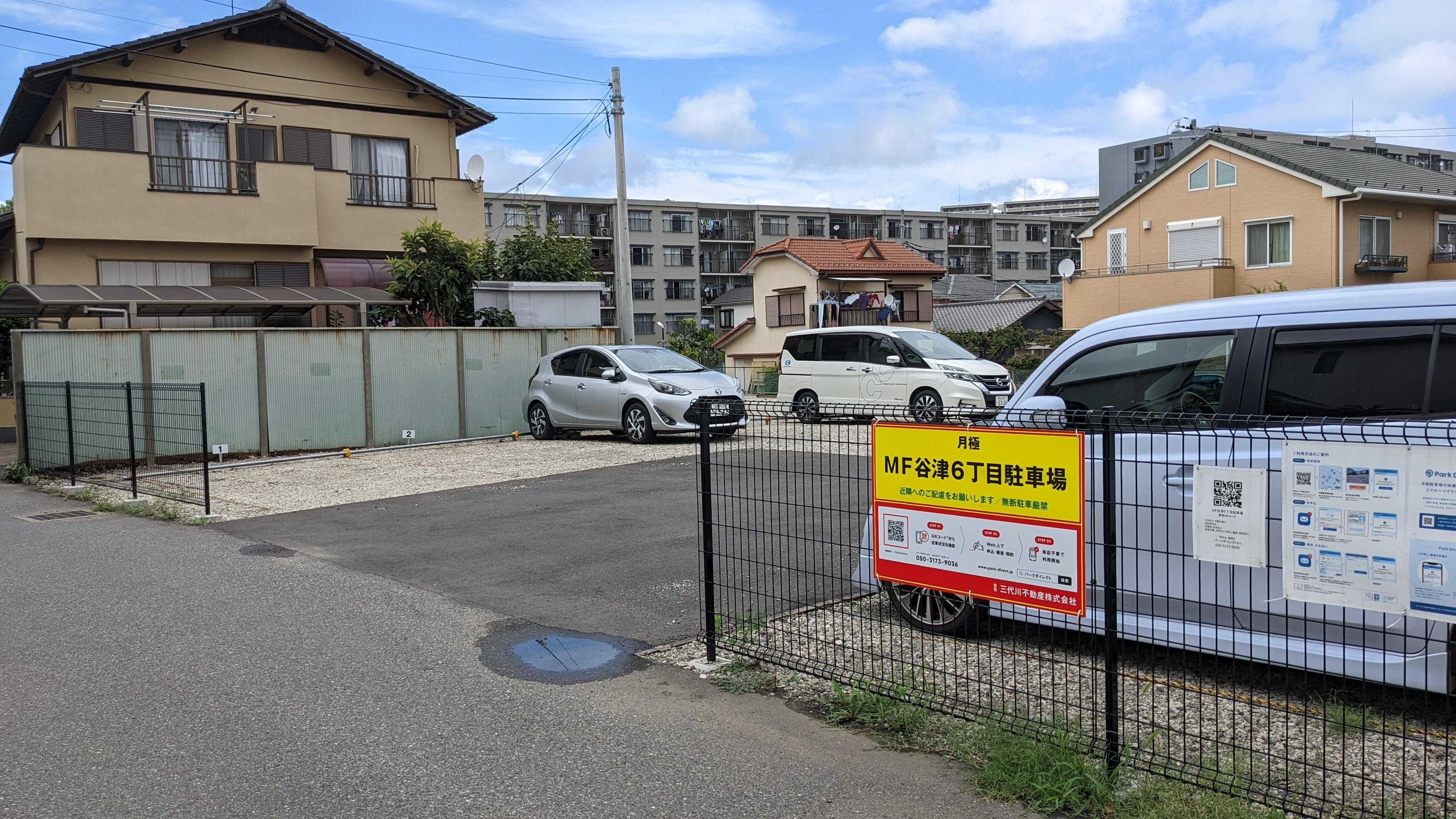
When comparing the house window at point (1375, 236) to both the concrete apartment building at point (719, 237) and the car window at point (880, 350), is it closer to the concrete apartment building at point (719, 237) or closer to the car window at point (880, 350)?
the car window at point (880, 350)

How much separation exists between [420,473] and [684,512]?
5182 millimetres

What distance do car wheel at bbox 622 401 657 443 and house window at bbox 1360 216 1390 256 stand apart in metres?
26.4

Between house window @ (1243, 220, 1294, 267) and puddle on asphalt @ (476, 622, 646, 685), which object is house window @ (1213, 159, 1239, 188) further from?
puddle on asphalt @ (476, 622, 646, 685)

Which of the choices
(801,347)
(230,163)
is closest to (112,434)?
(230,163)

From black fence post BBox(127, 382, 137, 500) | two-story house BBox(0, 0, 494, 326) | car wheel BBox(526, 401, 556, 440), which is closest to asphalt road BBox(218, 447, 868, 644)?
black fence post BBox(127, 382, 137, 500)

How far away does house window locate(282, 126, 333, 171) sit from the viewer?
74.1ft

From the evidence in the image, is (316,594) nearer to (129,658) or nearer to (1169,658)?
(129,658)

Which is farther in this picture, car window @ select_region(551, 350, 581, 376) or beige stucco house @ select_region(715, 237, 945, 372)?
beige stucco house @ select_region(715, 237, 945, 372)

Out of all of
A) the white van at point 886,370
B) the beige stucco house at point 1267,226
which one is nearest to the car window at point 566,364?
the white van at point 886,370

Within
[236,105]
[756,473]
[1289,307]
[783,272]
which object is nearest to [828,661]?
[756,473]

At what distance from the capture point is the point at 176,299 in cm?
1775

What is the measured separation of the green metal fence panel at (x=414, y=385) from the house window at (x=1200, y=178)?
A: 27796mm

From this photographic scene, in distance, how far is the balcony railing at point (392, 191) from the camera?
927 inches

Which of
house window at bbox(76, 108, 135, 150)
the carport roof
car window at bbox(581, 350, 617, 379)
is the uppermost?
house window at bbox(76, 108, 135, 150)
